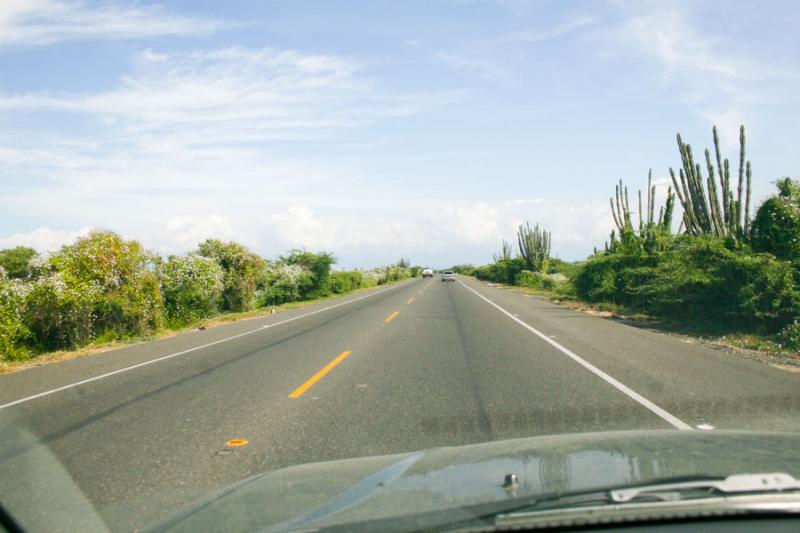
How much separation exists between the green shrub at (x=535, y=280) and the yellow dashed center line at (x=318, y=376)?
1285 inches

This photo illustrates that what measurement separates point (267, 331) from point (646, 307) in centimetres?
1316

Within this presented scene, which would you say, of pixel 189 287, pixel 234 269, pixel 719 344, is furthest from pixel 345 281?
pixel 719 344

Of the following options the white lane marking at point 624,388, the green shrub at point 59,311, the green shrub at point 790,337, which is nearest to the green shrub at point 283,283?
the green shrub at point 59,311

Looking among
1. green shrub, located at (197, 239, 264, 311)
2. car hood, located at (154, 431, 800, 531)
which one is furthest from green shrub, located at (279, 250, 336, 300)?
car hood, located at (154, 431, 800, 531)

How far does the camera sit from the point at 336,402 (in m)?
7.88

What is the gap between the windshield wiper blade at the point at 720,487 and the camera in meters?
2.58

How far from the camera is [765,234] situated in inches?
602

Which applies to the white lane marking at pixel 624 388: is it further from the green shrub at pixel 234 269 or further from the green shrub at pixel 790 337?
the green shrub at pixel 234 269

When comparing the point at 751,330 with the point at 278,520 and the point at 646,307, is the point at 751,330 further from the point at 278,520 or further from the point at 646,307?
the point at 278,520

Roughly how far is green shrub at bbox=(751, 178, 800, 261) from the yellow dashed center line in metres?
10.1

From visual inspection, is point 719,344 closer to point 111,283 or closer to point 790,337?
point 790,337

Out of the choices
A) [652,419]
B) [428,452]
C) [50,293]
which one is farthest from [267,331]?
[428,452]

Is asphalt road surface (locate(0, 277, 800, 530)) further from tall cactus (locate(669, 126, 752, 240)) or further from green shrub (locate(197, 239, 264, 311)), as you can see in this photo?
green shrub (locate(197, 239, 264, 311))

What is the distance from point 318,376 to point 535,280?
1685 inches
